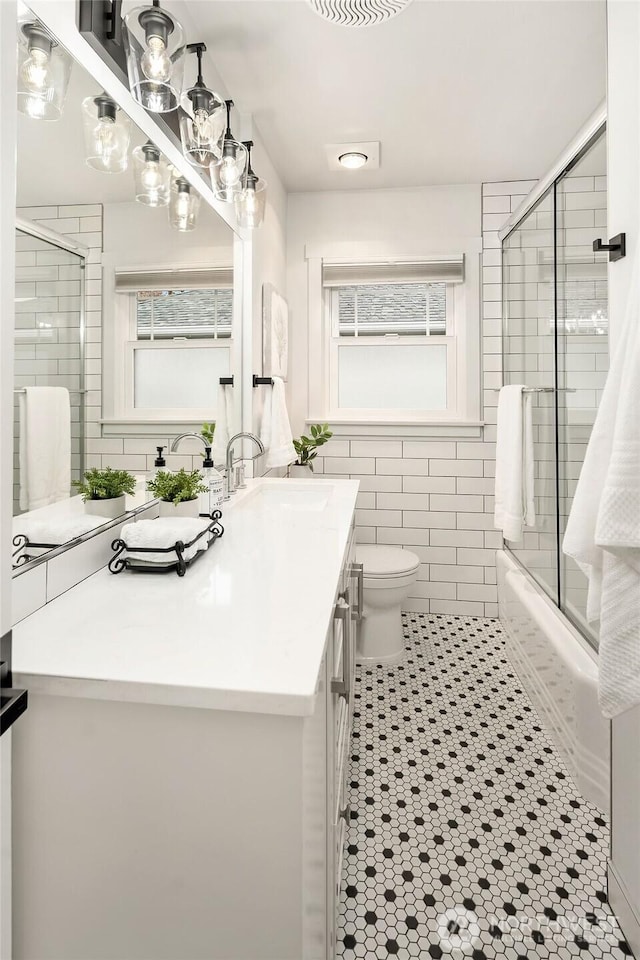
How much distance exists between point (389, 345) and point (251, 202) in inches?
61.2

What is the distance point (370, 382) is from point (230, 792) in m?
2.84

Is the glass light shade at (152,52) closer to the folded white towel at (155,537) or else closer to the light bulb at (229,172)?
the light bulb at (229,172)

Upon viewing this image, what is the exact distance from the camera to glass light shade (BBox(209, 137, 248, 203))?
164cm

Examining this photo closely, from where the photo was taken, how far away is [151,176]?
140 centimetres

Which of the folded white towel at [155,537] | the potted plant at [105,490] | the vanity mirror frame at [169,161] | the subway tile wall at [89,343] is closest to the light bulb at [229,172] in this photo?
the vanity mirror frame at [169,161]

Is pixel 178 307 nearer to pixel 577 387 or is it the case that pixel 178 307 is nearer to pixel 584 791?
pixel 577 387

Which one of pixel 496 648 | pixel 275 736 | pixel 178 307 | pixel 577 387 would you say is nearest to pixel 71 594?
pixel 275 736

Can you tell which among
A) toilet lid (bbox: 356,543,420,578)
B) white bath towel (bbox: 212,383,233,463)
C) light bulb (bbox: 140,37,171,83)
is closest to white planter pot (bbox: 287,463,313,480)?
toilet lid (bbox: 356,543,420,578)

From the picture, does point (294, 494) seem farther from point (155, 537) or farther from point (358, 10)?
point (358, 10)

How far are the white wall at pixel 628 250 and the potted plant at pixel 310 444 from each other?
182 cm

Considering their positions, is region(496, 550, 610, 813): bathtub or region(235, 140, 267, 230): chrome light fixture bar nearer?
region(496, 550, 610, 813): bathtub

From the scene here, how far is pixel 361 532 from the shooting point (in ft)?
10.6

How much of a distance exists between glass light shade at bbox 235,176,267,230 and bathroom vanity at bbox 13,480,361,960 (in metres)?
1.62

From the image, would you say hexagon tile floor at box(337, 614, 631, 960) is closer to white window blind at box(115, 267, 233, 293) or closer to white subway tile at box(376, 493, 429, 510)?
white subway tile at box(376, 493, 429, 510)
